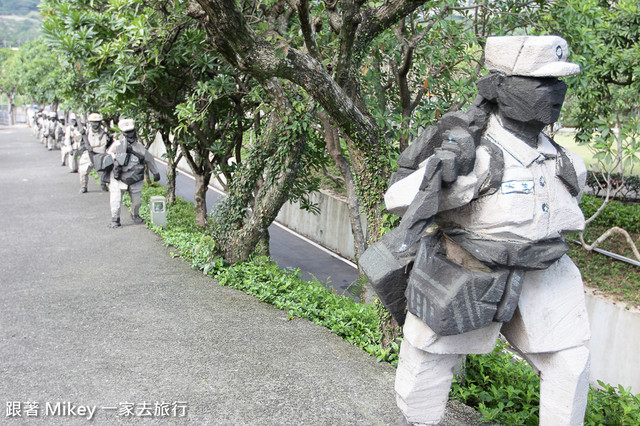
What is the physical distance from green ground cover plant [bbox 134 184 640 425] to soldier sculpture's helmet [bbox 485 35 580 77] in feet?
7.62

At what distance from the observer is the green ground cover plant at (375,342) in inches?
158

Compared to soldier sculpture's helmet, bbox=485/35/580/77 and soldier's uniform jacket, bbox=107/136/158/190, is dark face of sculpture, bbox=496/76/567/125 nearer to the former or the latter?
soldier sculpture's helmet, bbox=485/35/580/77

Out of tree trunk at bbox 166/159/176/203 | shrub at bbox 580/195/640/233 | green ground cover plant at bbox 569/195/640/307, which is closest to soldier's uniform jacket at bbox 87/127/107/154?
tree trunk at bbox 166/159/176/203

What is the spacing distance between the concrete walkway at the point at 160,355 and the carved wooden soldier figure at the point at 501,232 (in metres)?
0.99

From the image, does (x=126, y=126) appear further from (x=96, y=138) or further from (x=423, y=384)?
(x=423, y=384)

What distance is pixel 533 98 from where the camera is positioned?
2.96m

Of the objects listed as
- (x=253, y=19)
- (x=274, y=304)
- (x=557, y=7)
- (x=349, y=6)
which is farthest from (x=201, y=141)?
(x=557, y=7)

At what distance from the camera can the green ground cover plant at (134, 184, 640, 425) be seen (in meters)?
4.02

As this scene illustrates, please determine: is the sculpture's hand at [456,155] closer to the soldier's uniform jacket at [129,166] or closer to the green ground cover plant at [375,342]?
the green ground cover plant at [375,342]

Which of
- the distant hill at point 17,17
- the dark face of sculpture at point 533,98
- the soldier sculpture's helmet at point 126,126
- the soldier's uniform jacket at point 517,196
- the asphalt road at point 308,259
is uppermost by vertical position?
the distant hill at point 17,17

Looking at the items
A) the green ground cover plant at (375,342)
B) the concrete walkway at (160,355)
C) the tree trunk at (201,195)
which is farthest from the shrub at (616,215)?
the concrete walkway at (160,355)

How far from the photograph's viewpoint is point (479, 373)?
14.9 feet

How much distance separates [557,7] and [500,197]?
4.88 m

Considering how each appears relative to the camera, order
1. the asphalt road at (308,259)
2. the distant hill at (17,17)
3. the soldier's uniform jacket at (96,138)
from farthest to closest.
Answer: the distant hill at (17,17) → the soldier's uniform jacket at (96,138) → the asphalt road at (308,259)
